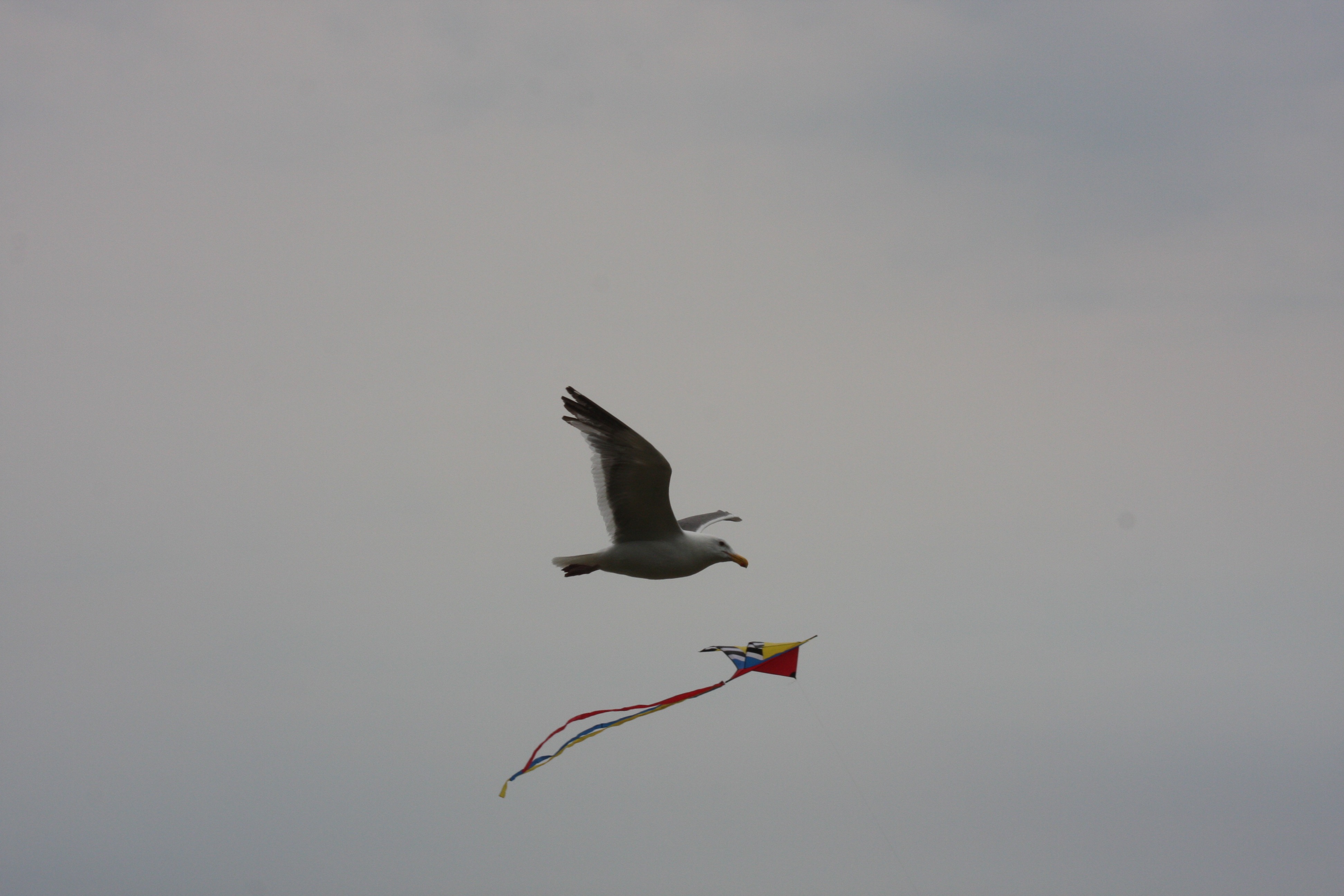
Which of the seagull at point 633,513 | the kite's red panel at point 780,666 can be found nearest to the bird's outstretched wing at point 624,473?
the seagull at point 633,513

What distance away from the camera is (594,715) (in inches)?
562

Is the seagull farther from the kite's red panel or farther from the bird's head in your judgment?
the kite's red panel

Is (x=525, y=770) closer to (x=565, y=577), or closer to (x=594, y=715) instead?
(x=594, y=715)

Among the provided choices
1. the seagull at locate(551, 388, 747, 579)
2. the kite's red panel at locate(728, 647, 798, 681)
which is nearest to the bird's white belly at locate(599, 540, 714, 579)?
the seagull at locate(551, 388, 747, 579)

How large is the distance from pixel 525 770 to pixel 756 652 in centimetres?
322

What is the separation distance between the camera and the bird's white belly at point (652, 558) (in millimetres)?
14070

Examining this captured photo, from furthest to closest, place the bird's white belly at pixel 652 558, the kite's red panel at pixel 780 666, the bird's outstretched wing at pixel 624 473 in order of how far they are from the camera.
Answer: the kite's red panel at pixel 780 666 → the bird's white belly at pixel 652 558 → the bird's outstretched wing at pixel 624 473

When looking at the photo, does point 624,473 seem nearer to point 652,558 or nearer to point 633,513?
point 633,513

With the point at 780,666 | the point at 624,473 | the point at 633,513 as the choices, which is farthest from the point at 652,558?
the point at 780,666

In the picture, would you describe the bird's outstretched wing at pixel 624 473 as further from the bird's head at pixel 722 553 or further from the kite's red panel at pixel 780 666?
the kite's red panel at pixel 780 666

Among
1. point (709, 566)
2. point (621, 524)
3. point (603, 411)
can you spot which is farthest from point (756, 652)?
point (603, 411)

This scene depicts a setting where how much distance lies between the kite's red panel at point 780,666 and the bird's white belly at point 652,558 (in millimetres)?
1614

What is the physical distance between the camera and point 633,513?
45.8 feet

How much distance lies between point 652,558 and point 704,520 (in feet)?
10.3
